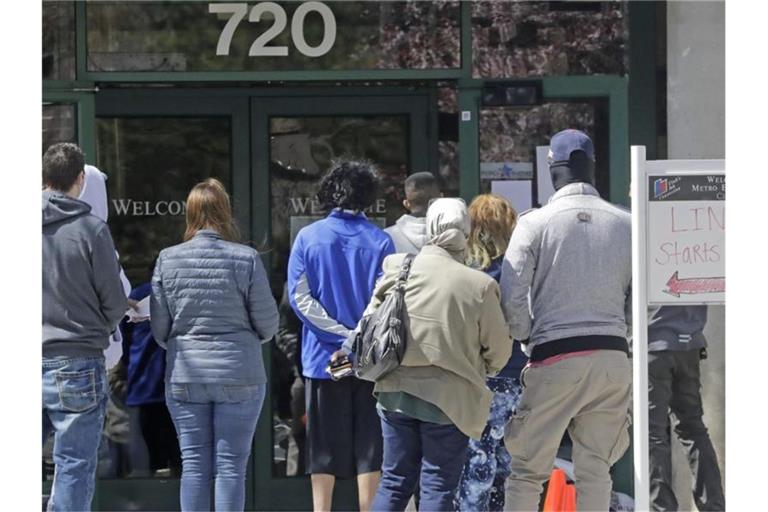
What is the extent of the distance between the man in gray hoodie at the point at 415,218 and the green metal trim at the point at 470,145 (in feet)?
2.87

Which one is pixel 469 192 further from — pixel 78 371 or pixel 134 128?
pixel 78 371

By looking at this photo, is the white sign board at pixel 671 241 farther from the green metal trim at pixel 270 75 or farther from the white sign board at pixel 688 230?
the green metal trim at pixel 270 75

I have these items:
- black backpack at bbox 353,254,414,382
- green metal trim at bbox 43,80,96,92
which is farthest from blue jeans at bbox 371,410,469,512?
green metal trim at bbox 43,80,96,92

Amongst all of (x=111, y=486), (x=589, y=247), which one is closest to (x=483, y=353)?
(x=589, y=247)

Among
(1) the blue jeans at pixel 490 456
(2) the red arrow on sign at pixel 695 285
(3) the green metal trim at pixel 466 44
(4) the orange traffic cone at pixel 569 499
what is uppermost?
(3) the green metal trim at pixel 466 44

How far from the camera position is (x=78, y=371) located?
582 cm

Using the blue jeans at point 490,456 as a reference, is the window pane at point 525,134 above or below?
above

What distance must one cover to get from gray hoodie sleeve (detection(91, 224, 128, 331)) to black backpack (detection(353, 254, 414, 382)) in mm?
1060

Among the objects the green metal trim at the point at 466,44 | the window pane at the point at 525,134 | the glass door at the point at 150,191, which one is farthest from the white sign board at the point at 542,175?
the glass door at the point at 150,191

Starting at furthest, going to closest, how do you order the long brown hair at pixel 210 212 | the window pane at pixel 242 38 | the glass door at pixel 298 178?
the glass door at pixel 298 178
the window pane at pixel 242 38
the long brown hair at pixel 210 212

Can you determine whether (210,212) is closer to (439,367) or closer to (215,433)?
(215,433)

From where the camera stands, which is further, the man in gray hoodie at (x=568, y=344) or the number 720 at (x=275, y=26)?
the number 720 at (x=275, y=26)

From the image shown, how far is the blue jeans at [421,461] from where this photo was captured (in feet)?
18.7
